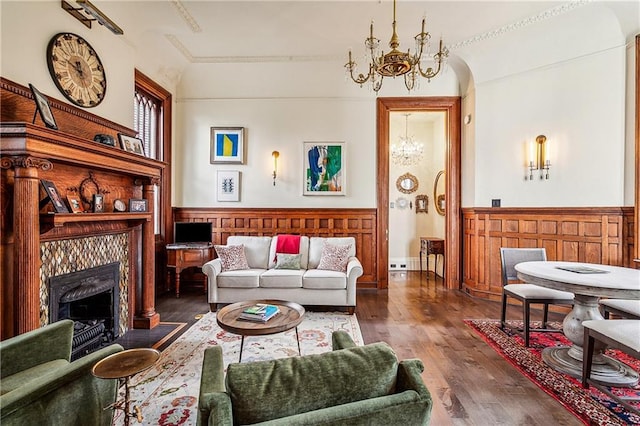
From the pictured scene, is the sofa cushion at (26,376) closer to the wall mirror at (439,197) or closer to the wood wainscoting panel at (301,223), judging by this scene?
the wood wainscoting panel at (301,223)

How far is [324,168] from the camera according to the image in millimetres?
5172

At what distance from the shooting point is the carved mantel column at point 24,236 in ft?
6.73

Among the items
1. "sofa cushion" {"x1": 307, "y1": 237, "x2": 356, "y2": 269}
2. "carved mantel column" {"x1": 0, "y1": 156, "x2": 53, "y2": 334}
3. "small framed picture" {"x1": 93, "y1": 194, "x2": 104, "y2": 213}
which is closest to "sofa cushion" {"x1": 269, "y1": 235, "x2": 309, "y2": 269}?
"sofa cushion" {"x1": 307, "y1": 237, "x2": 356, "y2": 269}

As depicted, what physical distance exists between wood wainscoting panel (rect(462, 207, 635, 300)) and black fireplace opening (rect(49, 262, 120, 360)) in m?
4.87

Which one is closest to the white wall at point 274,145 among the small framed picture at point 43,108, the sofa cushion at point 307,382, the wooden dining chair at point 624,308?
the small framed picture at point 43,108

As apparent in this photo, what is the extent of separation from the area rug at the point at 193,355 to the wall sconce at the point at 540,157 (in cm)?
329

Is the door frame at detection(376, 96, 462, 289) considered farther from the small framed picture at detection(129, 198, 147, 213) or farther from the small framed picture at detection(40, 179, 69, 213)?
the small framed picture at detection(40, 179, 69, 213)

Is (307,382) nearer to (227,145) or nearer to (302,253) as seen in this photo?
(302,253)

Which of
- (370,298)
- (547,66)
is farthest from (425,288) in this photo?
(547,66)

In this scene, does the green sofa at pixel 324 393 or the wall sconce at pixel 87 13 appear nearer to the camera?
the green sofa at pixel 324 393

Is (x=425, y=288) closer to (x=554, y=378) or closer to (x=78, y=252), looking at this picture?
(x=554, y=378)

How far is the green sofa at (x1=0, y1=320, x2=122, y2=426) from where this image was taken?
4.05ft

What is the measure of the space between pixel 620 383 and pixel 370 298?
2.82 m

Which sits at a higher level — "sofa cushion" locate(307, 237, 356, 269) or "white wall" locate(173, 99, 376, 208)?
"white wall" locate(173, 99, 376, 208)
